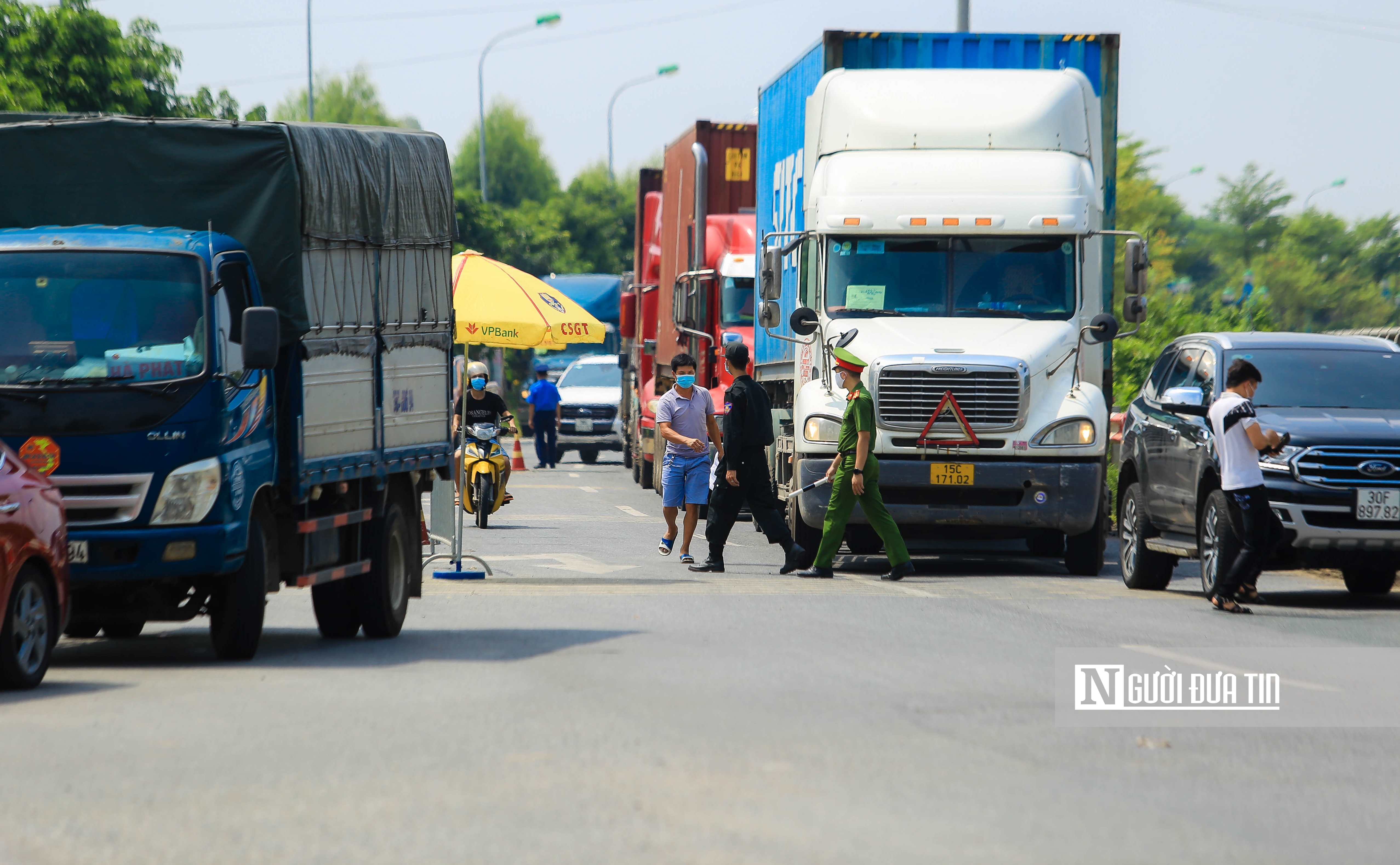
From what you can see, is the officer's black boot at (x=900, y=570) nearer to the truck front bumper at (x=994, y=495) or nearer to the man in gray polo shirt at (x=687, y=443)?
the truck front bumper at (x=994, y=495)

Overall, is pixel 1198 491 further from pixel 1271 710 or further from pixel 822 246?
pixel 1271 710

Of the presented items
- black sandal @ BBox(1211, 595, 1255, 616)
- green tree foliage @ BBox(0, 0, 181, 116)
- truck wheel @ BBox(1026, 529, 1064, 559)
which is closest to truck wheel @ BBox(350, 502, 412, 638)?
black sandal @ BBox(1211, 595, 1255, 616)

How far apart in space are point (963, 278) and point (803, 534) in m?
2.66

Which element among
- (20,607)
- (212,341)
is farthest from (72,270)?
(20,607)

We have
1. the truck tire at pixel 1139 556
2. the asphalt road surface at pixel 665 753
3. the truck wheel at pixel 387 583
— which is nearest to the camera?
the asphalt road surface at pixel 665 753

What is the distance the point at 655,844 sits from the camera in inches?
234

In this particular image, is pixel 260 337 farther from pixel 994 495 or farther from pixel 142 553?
pixel 994 495

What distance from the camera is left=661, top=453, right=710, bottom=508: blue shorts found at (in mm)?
17891

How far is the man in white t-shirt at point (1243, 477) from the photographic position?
13.6 metres

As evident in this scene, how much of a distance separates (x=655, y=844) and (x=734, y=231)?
19161 millimetres

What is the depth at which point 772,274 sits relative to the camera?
17281 millimetres

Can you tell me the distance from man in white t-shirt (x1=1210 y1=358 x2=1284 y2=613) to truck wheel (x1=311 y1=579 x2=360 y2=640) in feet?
19.9

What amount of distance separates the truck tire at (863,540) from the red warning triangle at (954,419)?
2.46 metres

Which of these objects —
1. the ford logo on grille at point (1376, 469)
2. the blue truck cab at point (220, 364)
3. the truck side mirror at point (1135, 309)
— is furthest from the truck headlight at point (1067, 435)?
the blue truck cab at point (220, 364)
